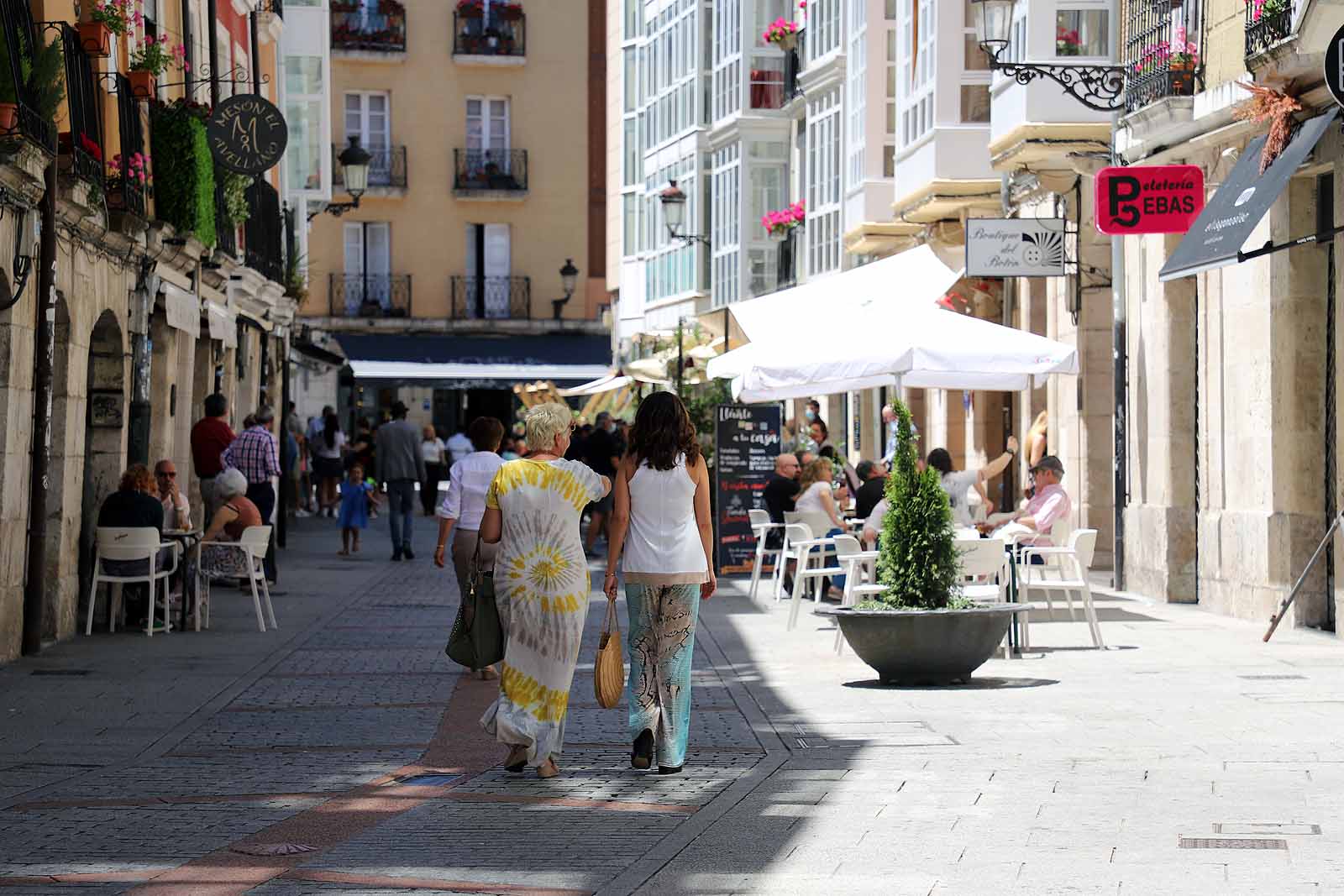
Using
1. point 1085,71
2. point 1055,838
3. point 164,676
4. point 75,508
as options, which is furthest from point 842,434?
point 1055,838

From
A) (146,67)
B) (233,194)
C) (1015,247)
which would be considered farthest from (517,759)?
(233,194)

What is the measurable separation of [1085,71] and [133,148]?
8.20 m

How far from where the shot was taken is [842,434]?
125 ft

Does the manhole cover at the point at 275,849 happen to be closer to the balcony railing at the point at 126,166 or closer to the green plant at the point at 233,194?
the balcony railing at the point at 126,166

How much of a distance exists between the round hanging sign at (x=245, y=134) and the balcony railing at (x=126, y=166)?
2493 mm

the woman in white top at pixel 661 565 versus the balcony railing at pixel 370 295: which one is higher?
the balcony railing at pixel 370 295

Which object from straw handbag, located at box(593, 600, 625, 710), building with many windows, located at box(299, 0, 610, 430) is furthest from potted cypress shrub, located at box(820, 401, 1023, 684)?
building with many windows, located at box(299, 0, 610, 430)

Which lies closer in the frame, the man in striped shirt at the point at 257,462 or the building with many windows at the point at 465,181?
the man in striped shirt at the point at 257,462

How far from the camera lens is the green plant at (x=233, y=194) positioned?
77.4 ft

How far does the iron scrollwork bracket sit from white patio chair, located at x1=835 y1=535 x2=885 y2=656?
4784mm

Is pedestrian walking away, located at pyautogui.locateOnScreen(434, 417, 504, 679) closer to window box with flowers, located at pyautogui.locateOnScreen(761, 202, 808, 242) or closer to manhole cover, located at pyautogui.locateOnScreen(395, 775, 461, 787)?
manhole cover, located at pyautogui.locateOnScreen(395, 775, 461, 787)

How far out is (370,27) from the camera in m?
56.6

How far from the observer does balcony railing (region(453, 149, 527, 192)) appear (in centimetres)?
5731

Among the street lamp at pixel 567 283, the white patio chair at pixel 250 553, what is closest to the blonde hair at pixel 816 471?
the white patio chair at pixel 250 553
